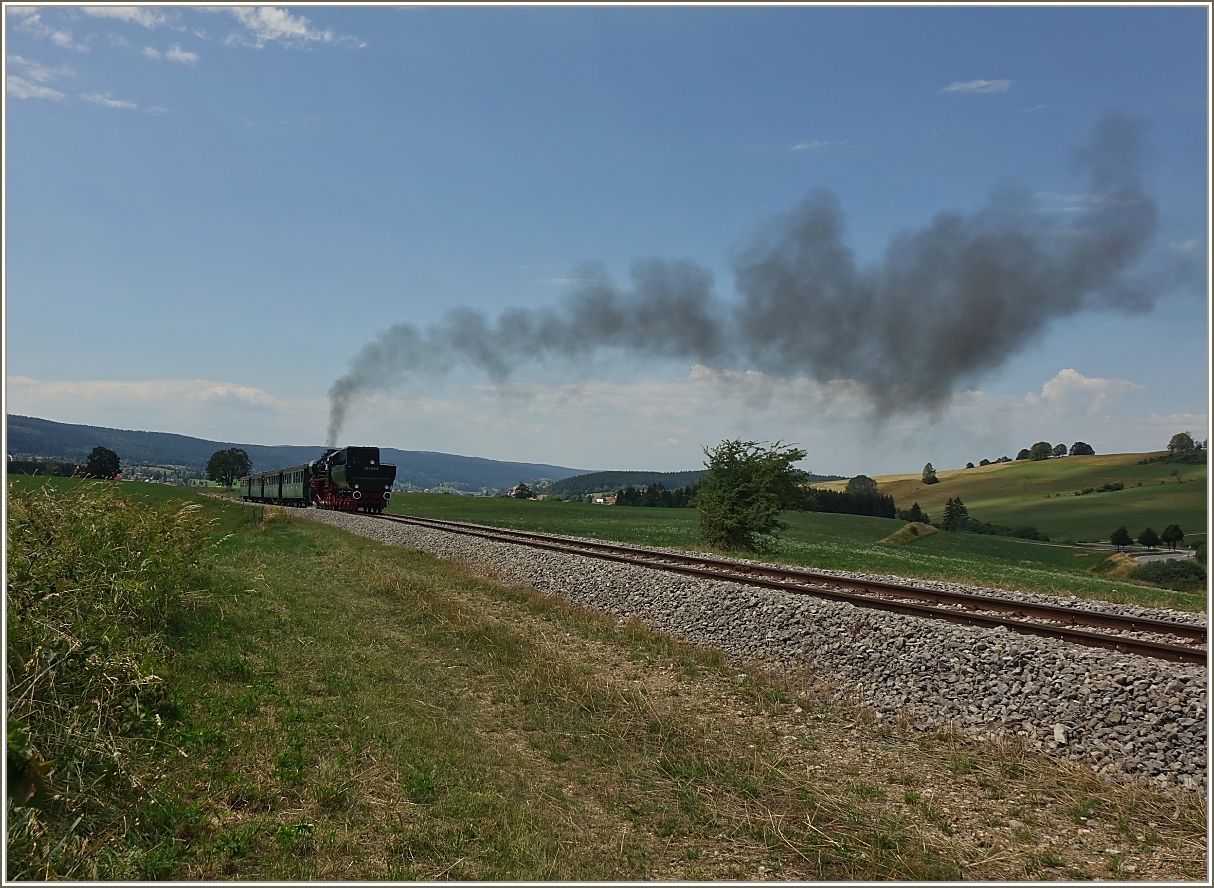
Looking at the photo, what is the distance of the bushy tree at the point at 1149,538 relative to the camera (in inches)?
1971

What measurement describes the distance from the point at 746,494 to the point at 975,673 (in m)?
21.0

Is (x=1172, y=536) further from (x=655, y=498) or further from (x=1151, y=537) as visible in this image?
(x=655, y=498)

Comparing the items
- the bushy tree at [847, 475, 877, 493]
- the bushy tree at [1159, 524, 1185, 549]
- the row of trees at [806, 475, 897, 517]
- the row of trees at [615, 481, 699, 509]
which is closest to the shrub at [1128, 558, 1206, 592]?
the bushy tree at [1159, 524, 1185, 549]

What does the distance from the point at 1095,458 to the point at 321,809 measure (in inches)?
3806

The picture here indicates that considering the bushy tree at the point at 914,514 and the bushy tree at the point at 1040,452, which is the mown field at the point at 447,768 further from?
the bushy tree at the point at 1040,452

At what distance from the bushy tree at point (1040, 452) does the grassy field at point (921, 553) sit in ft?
116

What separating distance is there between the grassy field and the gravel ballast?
654 cm

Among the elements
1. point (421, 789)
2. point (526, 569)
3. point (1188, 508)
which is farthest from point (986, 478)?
point (421, 789)

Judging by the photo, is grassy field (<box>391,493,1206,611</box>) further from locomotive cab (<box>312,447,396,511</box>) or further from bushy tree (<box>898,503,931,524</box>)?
locomotive cab (<box>312,447,396,511</box>)

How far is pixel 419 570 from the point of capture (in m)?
21.0

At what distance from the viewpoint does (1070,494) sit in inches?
2985

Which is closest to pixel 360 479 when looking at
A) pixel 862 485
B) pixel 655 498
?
pixel 655 498

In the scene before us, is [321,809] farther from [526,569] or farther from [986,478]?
[986,478]

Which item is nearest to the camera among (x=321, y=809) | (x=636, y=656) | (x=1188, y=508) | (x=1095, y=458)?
(x=321, y=809)
